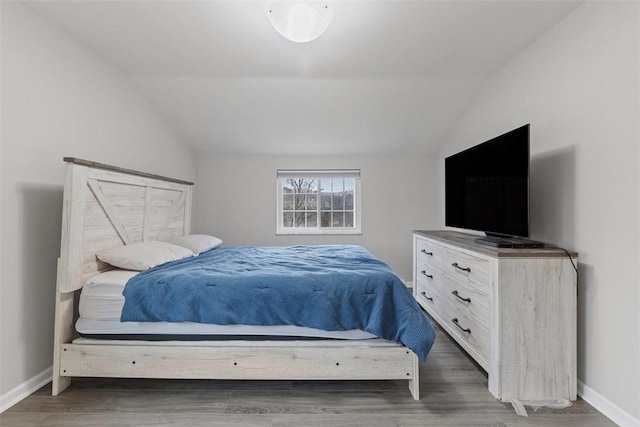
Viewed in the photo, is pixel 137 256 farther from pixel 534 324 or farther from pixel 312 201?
pixel 312 201

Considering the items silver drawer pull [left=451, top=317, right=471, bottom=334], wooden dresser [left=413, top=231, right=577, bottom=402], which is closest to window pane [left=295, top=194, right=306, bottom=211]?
silver drawer pull [left=451, top=317, right=471, bottom=334]

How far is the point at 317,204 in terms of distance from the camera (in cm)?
439

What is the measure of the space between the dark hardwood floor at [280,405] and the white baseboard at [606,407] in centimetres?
4

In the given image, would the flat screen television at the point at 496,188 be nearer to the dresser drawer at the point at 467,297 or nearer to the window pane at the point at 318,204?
the dresser drawer at the point at 467,297

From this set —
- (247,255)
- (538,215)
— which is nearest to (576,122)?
(538,215)

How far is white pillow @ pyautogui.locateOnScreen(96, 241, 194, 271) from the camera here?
2.00m

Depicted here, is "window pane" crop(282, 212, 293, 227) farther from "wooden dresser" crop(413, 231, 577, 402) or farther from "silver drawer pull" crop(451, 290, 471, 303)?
"wooden dresser" crop(413, 231, 577, 402)

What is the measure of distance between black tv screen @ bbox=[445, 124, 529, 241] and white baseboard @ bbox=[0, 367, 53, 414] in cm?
308

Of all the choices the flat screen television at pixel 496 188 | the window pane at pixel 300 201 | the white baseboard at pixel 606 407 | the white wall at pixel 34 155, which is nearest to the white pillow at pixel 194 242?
the white wall at pixel 34 155

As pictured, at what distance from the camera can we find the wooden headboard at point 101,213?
1.78 m

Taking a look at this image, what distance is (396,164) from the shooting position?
4.21 m

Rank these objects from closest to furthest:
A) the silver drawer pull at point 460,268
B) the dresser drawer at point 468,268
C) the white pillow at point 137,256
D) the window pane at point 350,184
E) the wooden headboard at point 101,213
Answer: the wooden headboard at point 101,213
the dresser drawer at point 468,268
the white pillow at point 137,256
the silver drawer pull at point 460,268
the window pane at point 350,184

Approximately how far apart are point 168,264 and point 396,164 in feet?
10.2

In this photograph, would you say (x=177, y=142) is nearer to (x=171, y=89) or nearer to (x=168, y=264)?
(x=171, y=89)
